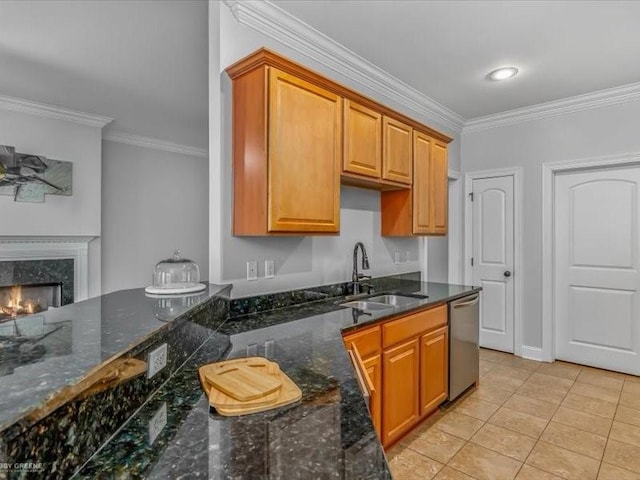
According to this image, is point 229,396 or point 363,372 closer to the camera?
point 229,396

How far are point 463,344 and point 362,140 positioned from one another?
179 centimetres

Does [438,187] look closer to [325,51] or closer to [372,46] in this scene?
[372,46]

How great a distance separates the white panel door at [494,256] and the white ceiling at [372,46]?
99 centimetres

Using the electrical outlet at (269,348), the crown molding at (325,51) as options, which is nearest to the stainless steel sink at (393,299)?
the electrical outlet at (269,348)

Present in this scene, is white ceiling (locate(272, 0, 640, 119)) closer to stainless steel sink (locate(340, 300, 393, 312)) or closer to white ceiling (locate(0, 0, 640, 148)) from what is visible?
white ceiling (locate(0, 0, 640, 148))

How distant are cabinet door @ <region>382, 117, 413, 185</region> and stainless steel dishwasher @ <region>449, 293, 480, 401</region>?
107cm

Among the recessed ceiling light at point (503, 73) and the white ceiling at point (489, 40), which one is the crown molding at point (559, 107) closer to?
the white ceiling at point (489, 40)

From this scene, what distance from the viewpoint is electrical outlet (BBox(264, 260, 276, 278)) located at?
2.32 metres

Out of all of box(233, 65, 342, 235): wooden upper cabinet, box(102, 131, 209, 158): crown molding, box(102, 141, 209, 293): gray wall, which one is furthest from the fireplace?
box(233, 65, 342, 235): wooden upper cabinet

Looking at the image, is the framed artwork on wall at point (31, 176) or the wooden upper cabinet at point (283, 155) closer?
the wooden upper cabinet at point (283, 155)

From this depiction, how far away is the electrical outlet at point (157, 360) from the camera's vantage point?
1.06m

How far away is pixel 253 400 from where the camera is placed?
3.24 ft

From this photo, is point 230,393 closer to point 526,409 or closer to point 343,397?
point 343,397

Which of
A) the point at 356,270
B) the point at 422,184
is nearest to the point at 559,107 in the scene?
the point at 422,184
